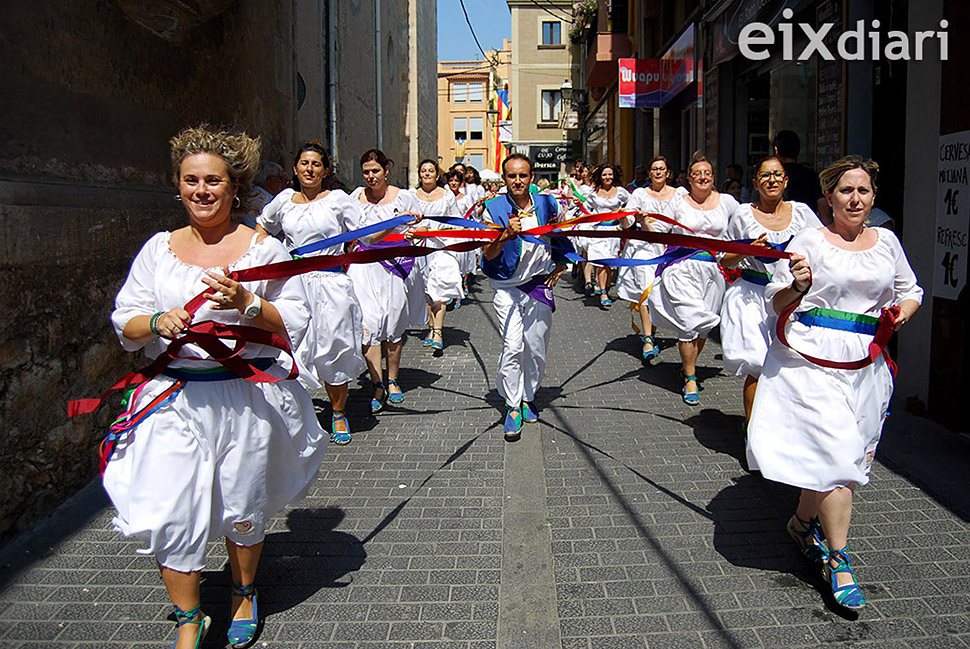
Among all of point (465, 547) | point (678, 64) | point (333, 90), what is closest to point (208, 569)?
point (465, 547)

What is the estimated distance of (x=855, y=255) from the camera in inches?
147

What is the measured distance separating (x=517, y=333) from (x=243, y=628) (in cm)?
332

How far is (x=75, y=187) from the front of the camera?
5.24 meters

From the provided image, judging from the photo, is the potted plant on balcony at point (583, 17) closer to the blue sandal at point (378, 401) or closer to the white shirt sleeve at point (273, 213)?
the blue sandal at point (378, 401)

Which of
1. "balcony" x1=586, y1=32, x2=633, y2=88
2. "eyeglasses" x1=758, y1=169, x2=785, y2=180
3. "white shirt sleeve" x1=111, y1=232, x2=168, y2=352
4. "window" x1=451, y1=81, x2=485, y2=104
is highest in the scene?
"window" x1=451, y1=81, x2=485, y2=104

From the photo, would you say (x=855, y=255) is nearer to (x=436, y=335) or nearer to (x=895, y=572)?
(x=895, y=572)

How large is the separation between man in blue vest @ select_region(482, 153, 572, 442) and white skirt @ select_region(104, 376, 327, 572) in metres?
2.91

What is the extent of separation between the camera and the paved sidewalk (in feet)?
11.2

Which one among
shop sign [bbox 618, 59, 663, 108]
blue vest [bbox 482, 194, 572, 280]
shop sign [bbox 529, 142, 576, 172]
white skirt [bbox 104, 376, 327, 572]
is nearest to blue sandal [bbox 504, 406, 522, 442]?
blue vest [bbox 482, 194, 572, 280]

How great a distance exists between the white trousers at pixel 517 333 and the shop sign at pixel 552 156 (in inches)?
1621

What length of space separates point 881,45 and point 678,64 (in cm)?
996

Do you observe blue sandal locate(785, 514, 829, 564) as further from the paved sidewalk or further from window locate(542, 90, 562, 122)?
window locate(542, 90, 562, 122)

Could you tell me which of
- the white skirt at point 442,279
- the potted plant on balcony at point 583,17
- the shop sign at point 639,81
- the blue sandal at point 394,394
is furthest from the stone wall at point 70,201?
the potted plant on balcony at point 583,17

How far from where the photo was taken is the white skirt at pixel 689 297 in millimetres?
7230
